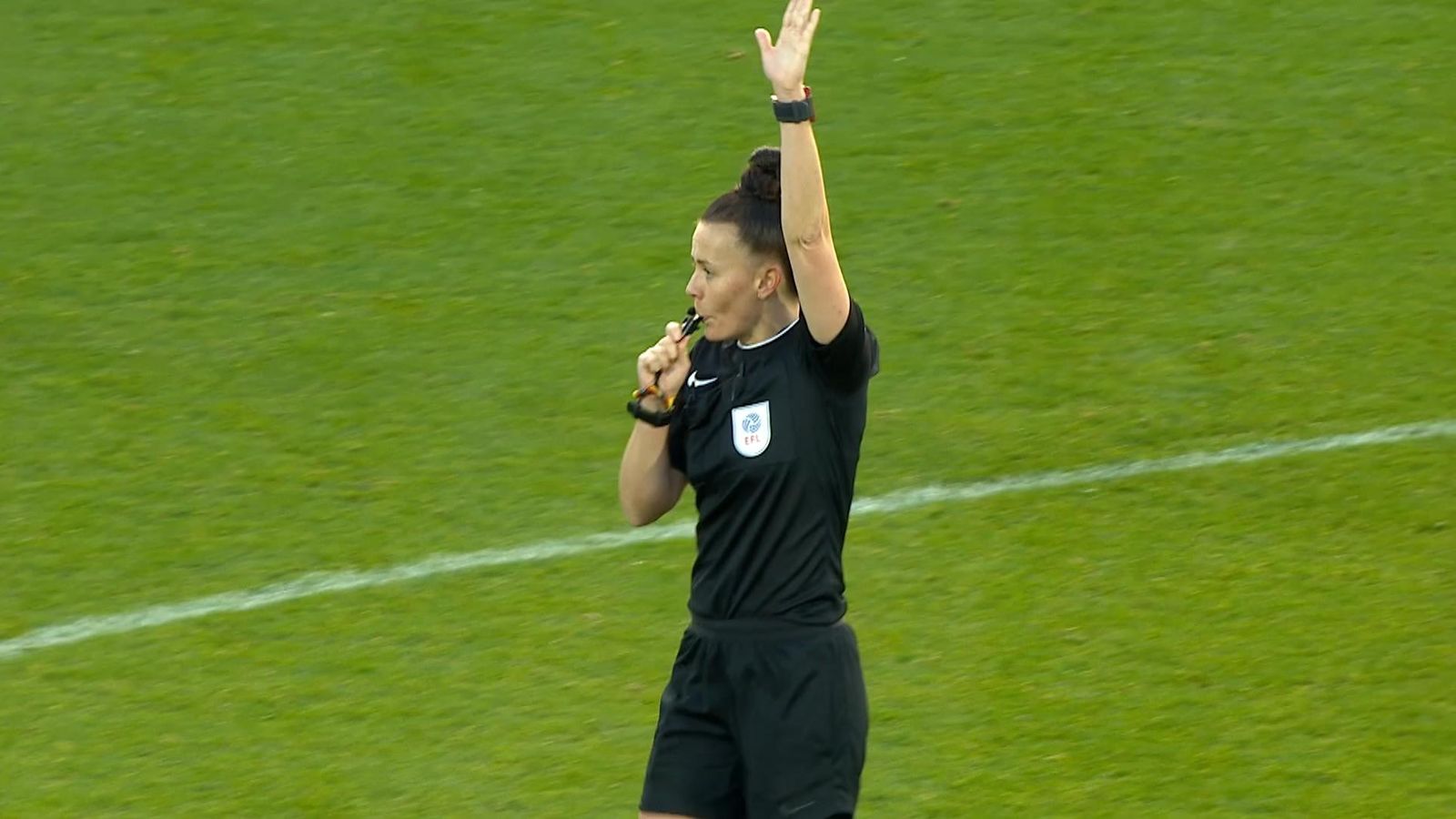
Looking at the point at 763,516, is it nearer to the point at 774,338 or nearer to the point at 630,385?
the point at 774,338

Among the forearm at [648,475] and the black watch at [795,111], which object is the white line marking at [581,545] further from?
the black watch at [795,111]

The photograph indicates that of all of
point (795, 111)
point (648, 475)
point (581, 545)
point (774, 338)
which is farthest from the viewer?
point (581, 545)

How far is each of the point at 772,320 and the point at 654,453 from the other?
0.36m

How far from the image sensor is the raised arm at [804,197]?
3.88m

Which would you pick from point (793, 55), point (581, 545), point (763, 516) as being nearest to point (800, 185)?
point (793, 55)

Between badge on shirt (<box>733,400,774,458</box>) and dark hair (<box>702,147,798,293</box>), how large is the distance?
25cm

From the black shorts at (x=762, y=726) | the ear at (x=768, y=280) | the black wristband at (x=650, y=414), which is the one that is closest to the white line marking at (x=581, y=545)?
the black shorts at (x=762, y=726)

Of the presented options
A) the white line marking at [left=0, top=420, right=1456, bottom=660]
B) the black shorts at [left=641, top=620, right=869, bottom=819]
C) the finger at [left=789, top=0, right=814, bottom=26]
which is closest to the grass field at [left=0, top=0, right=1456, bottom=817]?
the white line marking at [left=0, top=420, right=1456, bottom=660]

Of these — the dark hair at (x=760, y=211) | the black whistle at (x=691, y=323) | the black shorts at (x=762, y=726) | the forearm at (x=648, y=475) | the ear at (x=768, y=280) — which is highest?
the dark hair at (x=760, y=211)

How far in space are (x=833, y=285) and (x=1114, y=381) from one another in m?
4.06

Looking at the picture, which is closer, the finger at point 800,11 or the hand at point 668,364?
the finger at point 800,11

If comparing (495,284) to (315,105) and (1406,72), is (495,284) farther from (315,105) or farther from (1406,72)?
(1406,72)

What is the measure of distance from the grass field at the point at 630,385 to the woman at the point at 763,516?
5.17 feet

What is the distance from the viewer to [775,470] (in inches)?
162
